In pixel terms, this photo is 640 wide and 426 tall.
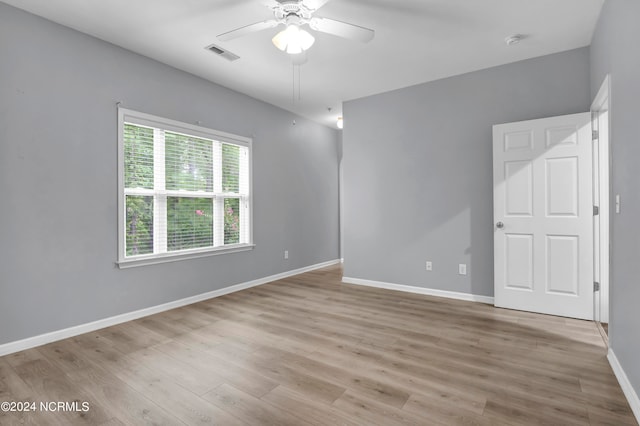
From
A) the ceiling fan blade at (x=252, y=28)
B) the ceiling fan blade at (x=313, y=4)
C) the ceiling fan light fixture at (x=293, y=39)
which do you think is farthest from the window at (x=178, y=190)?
the ceiling fan blade at (x=313, y=4)

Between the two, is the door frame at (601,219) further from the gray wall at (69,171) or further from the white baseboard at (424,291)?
the gray wall at (69,171)

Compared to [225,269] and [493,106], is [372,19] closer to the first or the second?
[493,106]

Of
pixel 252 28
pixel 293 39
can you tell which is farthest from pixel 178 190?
pixel 293 39

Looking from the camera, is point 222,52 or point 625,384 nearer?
point 625,384

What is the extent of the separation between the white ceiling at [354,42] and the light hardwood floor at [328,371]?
2.86 metres

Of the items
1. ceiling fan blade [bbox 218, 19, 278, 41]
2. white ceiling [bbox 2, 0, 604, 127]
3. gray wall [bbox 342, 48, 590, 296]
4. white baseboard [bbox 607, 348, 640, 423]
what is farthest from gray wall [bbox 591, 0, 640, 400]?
ceiling fan blade [bbox 218, 19, 278, 41]

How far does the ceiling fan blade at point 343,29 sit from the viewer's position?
2.31 metres

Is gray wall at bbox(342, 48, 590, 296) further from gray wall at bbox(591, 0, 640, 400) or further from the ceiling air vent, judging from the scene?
the ceiling air vent

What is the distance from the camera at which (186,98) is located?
3.98m

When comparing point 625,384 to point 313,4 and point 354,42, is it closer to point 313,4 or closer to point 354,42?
point 313,4

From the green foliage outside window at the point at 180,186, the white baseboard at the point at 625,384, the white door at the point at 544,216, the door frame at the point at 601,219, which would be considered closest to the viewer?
the white baseboard at the point at 625,384

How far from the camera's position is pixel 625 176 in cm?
204

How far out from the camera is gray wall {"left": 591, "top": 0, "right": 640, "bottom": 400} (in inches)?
72.7

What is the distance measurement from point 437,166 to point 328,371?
9.97 feet
